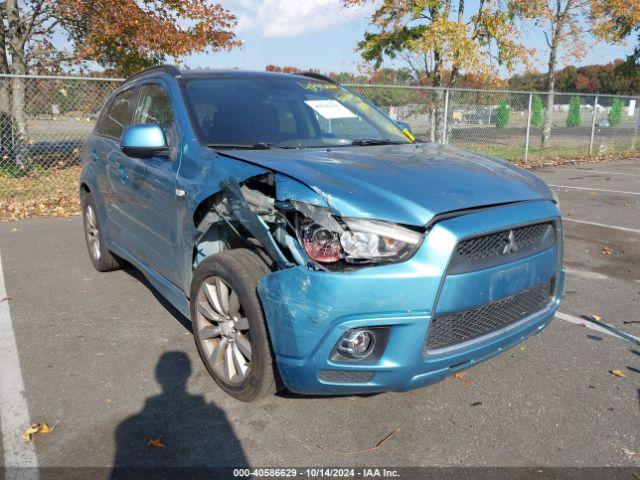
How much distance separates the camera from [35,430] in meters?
2.71

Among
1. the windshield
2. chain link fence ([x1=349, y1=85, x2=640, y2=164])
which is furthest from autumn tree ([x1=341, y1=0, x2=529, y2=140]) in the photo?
the windshield

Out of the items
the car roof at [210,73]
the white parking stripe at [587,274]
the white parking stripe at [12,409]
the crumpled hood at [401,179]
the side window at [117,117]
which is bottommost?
the white parking stripe at [587,274]

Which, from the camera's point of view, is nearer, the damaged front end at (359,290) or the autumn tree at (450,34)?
the damaged front end at (359,290)

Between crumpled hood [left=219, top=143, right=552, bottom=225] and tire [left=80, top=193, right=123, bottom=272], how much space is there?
2.58 metres

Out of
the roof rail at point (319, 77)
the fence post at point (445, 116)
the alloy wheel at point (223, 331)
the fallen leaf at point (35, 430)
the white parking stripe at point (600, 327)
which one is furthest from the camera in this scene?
the fence post at point (445, 116)

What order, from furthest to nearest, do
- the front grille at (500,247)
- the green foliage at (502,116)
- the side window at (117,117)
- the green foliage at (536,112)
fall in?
the green foliage at (536,112) → the green foliage at (502,116) → the side window at (117,117) → the front grille at (500,247)

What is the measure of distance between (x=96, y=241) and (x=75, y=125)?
255 inches

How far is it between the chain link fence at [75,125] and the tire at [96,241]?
341cm

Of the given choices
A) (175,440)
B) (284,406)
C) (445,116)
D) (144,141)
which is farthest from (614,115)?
(175,440)

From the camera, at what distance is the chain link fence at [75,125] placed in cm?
971

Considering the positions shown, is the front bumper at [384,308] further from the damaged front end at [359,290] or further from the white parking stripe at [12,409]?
the white parking stripe at [12,409]

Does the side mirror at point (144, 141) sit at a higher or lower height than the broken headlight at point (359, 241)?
higher

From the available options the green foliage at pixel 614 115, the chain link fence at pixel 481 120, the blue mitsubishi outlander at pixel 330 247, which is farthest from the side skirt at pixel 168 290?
the green foliage at pixel 614 115

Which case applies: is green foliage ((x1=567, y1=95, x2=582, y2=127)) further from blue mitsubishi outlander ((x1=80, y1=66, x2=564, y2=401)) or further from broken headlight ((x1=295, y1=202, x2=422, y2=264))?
broken headlight ((x1=295, y1=202, x2=422, y2=264))
